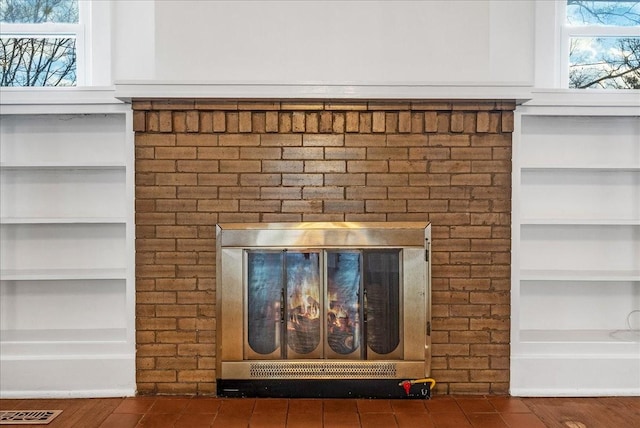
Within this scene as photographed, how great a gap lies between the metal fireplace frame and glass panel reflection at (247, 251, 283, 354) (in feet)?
0.13

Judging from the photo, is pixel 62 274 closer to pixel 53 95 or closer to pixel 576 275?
pixel 53 95

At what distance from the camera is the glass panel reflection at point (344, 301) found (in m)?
3.22

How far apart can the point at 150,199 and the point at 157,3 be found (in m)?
1.04

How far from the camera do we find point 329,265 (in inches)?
126

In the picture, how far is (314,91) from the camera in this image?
308cm

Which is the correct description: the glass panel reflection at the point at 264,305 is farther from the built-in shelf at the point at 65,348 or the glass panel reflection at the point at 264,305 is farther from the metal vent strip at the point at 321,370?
the built-in shelf at the point at 65,348

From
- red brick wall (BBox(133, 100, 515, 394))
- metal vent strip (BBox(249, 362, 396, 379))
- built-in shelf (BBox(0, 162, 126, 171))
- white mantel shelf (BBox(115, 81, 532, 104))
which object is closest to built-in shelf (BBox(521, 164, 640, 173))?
red brick wall (BBox(133, 100, 515, 394))

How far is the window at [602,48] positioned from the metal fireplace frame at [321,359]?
4.77 ft

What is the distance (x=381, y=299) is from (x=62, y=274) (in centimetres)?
180

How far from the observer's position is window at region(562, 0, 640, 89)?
3.60 meters

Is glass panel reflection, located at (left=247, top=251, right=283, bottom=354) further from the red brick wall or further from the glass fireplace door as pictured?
the red brick wall

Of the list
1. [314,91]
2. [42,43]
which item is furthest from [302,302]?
[42,43]

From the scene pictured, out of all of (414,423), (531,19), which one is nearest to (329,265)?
(414,423)

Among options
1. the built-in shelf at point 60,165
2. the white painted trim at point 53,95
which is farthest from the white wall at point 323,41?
the built-in shelf at point 60,165
